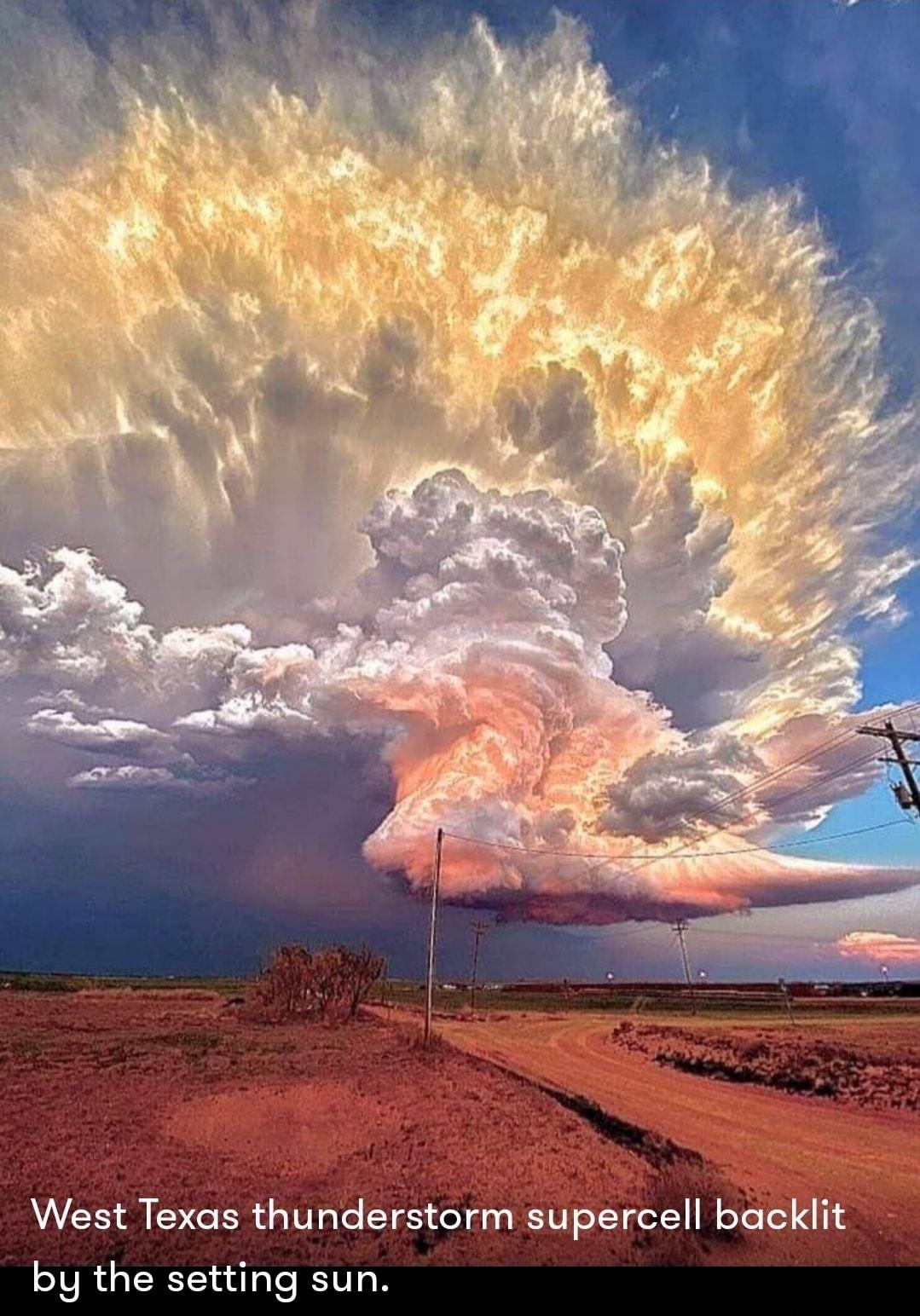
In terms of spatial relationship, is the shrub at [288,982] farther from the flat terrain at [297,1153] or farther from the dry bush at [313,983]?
the flat terrain at [297,1153]

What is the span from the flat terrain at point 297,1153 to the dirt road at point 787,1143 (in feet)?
7.25

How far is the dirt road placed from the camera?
1072cm

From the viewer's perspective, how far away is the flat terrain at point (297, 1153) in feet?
33.8

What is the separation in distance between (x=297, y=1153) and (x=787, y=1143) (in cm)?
1258

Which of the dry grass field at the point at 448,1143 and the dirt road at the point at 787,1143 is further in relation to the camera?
the dirt road at the point at 787,1143

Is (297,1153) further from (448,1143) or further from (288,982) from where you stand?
(288,982)

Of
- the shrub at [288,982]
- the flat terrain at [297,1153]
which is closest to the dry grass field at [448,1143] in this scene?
the flat terrain at [297,1153]

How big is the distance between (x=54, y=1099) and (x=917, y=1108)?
28.0 meters

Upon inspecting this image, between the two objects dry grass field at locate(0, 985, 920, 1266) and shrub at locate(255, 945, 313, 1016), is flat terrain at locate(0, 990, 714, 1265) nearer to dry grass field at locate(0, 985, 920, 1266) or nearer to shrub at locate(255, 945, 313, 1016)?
dry grass field at locate(0, 985, 920, 1266)

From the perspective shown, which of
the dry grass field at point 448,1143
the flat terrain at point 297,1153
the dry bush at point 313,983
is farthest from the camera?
the dry bush at point 313,983

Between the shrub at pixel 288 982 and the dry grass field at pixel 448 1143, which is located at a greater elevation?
the shrub at pixel 288 982

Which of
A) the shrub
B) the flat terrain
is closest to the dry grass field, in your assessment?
the flat terrain

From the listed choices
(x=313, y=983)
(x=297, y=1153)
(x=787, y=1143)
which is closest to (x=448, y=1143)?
(x=297, y=1153)
